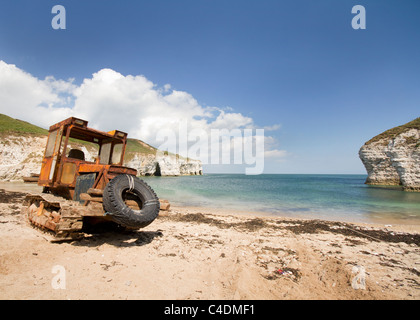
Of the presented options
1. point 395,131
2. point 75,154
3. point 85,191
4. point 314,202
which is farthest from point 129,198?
point 395,131

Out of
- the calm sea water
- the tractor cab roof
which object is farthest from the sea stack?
the tractor cab roof

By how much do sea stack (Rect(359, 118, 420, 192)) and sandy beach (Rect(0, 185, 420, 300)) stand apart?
42.8 metres

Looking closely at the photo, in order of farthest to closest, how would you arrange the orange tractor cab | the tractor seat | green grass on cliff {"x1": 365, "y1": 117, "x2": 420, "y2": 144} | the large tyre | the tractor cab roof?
green grass on cliff {"x1": 365, "y1": 117, "x2": 420, "y2": 144} → the tractor seat → the tractor cab roof → the orange tractor cab → the large tyre

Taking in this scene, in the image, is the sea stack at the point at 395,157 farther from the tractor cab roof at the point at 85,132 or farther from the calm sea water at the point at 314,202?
the tractor cab roof at the point at 85,132

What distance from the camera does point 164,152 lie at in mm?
93062

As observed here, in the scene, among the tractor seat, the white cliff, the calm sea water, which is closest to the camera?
the tractor seat

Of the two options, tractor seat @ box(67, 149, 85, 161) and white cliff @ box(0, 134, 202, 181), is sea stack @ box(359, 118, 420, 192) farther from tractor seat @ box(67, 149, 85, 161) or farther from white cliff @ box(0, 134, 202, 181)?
white cliff @ box(0, 134, 202, 181)

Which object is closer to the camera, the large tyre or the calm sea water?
the large tyre

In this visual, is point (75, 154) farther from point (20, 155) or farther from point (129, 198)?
point (20, 155)

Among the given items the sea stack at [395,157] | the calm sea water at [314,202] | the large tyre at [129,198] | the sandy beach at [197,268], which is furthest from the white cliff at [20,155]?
the sea stack at [395,157]

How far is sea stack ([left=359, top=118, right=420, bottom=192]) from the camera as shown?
36500 mm

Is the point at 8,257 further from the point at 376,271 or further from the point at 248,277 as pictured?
the point at 376,271
